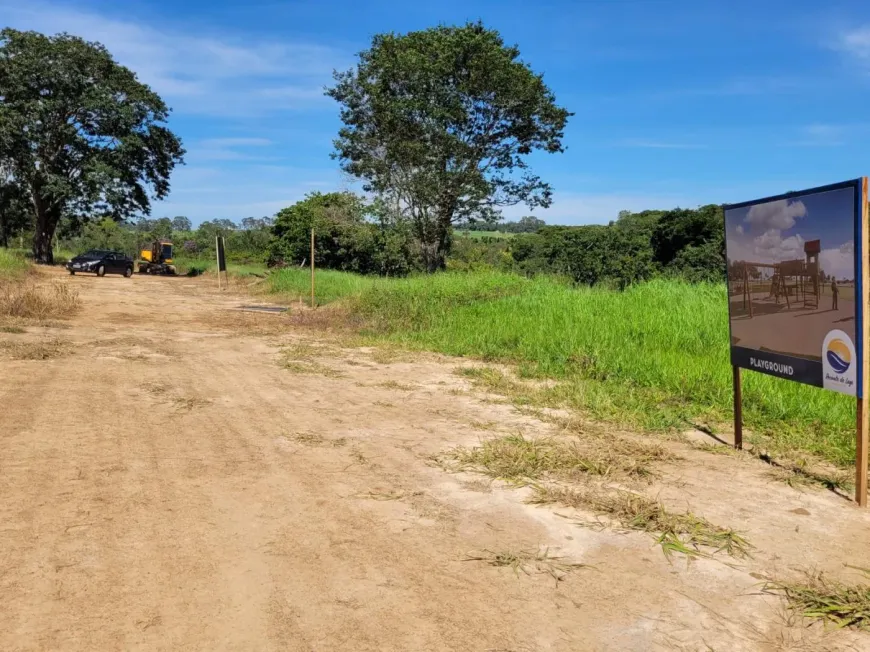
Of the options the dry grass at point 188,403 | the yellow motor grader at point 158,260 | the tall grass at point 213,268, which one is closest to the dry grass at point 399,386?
the dry grass at point 188,403

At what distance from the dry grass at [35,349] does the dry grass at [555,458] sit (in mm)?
5760

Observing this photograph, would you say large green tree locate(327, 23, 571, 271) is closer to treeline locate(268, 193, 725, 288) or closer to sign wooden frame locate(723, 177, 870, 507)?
treeline locate(268, 193, 725, 288)

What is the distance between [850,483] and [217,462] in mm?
4307

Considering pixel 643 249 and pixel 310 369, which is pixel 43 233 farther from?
pixel 643 249

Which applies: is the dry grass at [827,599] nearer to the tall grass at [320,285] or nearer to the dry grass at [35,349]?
the dry grass at [35,349]

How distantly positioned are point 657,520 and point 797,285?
184 cm

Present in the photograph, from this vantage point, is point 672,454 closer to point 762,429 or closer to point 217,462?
point 762,429

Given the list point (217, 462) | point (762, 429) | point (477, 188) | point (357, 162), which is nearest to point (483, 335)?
point (762, 429)

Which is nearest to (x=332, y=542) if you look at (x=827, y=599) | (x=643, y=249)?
(x=827, y=599)

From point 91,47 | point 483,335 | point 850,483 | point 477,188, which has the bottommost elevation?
point 850,483

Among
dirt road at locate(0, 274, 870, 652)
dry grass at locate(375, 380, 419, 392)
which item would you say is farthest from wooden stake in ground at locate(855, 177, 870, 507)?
dry grass at locate(375, 380, 419, 392)

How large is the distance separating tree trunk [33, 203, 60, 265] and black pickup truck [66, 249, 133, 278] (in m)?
6.06

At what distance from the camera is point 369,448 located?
504 cm

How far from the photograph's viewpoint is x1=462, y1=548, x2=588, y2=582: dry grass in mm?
3127
